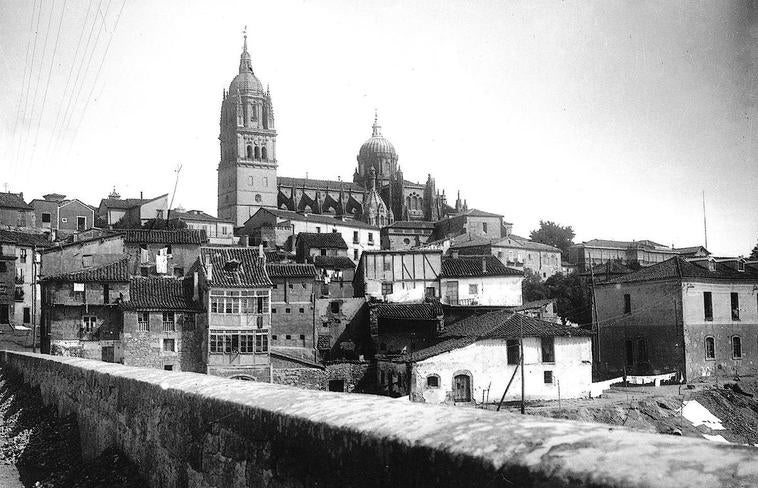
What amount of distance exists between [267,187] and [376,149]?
24.9 meters

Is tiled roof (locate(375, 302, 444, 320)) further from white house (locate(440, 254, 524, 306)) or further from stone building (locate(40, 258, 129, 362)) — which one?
stone building (locate(40, 258, 129, 362))

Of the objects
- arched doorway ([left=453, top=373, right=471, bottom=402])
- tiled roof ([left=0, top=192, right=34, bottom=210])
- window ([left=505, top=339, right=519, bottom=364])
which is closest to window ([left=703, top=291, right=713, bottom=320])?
window ([left=505, top=339, right=519, bottom=364])

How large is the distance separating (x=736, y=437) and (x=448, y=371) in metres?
12.6

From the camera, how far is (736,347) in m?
42.9

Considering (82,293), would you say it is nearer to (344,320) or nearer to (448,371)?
(344,320)

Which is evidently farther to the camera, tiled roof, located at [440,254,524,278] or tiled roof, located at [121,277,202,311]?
tiled roof, located at [440,254,524,278]

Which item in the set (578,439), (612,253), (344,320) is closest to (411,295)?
(344,320)

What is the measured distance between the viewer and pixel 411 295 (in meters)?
50.8

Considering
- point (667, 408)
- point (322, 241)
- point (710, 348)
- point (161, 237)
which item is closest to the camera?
point (667, 408)

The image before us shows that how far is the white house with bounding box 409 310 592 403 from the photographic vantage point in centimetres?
3525

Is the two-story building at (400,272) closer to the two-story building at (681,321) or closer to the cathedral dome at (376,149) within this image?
the two-story building at (681,321)

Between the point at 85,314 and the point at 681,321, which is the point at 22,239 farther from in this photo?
the point at 681,321

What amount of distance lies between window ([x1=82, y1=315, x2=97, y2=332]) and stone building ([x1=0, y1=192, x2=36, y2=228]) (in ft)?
108

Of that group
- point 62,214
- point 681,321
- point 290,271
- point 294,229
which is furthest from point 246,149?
point 681,321
